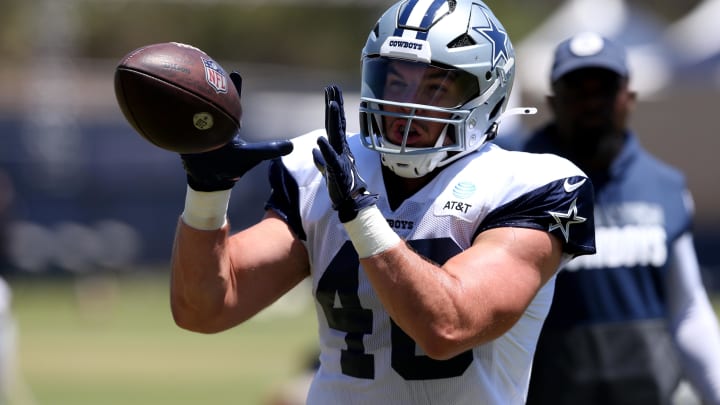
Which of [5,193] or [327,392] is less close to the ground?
[327,392]

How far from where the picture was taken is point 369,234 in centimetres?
303

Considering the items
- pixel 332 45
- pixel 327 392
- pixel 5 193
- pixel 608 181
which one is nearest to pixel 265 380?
pixel 5 193

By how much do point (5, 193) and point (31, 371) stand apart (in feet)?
13.3

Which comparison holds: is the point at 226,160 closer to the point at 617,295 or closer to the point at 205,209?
the point at 205,209

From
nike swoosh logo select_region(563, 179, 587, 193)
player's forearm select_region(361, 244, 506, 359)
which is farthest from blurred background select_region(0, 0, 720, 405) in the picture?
player's forearm select_region(361, 244, 506, 359)

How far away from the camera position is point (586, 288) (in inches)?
186

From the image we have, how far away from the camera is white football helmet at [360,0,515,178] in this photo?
3.36 m

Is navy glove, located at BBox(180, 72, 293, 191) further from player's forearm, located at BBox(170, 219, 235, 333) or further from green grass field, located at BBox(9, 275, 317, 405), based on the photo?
green grass field, located at BBox(9, 275, 317, 405)

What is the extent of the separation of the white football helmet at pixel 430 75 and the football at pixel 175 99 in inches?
15.8

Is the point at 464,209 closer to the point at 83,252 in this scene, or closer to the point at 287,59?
the point at 83,252

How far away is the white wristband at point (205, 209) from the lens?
3322 mm

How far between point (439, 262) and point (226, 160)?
1.89 feet

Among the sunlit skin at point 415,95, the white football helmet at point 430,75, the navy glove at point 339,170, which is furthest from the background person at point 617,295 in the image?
the navy glove at point 339,170

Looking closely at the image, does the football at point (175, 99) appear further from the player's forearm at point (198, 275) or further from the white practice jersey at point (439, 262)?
the white practice jersey at point (439, 262)
